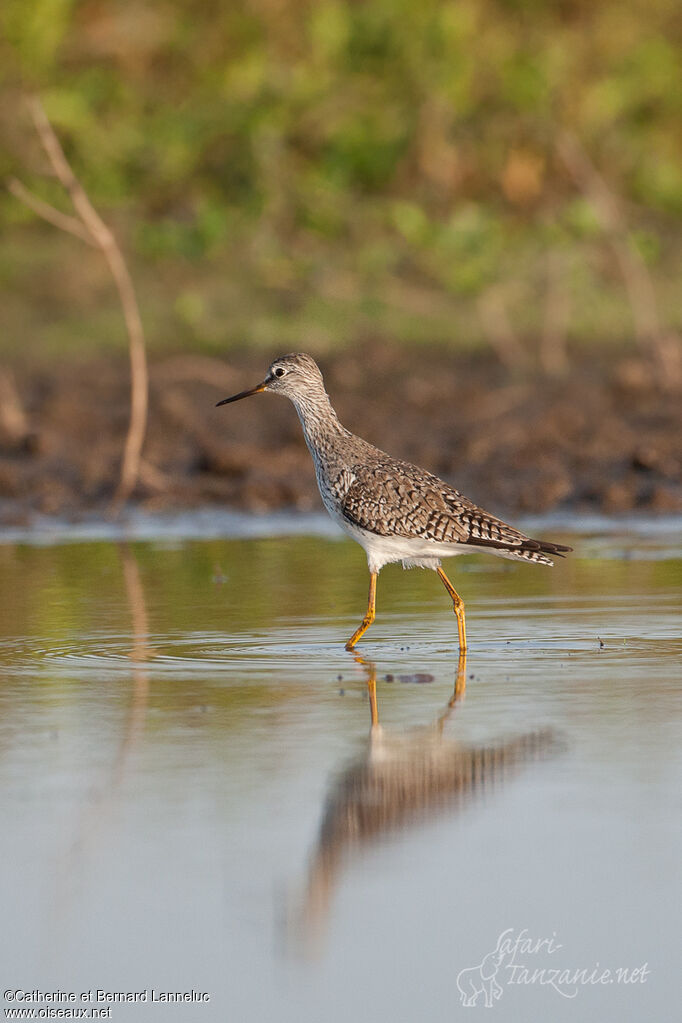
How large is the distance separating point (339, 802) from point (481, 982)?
4.57 ft

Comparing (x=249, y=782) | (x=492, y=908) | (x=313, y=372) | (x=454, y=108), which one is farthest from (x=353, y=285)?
(x=492, y=908)

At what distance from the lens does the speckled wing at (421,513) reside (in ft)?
27.9

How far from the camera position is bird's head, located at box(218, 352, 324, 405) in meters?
9.73

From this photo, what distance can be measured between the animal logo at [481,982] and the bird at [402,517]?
149 inches

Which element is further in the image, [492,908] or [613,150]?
[613,150]

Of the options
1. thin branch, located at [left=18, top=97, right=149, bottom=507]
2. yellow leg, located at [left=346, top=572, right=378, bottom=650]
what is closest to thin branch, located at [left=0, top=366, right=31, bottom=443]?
thin branch, located at [left=18, top=97, right=149, bottom=507]

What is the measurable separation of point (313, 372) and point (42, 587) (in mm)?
1813

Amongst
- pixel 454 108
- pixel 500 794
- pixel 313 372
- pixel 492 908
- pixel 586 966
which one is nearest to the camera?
pixel 586 966

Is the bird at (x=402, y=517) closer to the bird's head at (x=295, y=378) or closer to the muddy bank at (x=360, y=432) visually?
the bird's head at (x=295, y=378)

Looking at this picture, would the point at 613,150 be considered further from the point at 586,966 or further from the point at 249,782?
the point at 586,966

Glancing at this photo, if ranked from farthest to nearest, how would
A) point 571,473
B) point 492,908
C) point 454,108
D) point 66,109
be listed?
point 454,108 < point 66,109 < point 571,473 < point 492,908

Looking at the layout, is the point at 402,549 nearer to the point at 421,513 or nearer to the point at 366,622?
the point at 421,513

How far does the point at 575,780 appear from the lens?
584 cm

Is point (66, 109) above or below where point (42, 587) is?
above
